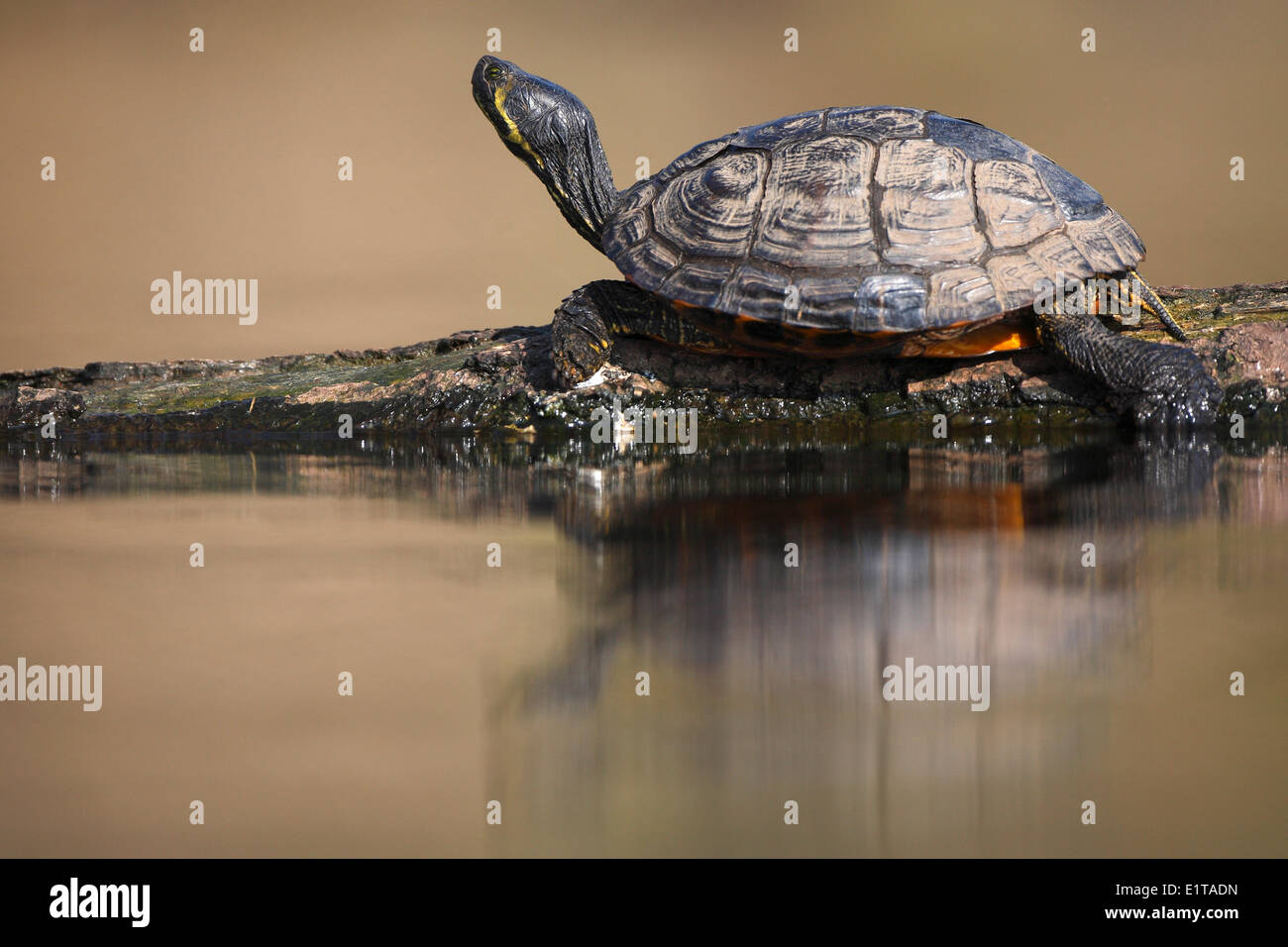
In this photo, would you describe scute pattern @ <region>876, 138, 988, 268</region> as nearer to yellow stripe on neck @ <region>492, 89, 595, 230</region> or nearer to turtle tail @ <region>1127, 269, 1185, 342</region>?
turtle tail @ <region>1127, 269, 1185, 342</region>

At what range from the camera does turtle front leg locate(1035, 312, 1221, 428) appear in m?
7.27

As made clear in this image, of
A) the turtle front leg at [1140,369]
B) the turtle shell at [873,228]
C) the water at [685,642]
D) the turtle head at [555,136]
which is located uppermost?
the turtle head at [555,136]

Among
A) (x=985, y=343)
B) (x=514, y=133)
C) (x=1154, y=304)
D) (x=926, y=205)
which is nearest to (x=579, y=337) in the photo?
(x=514, y=133)

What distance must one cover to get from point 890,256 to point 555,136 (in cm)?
304

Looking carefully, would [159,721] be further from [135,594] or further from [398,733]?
[135,594]

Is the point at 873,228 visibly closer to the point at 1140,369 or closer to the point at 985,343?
the point at 985,343

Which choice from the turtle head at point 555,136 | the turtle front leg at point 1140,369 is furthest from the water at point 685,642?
the turtle head at point 555,136

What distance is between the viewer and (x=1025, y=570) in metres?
3.64

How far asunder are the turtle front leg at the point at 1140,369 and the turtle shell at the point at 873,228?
392 mm

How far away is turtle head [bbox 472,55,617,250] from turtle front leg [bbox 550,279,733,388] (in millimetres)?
708

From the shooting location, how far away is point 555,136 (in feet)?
28.6

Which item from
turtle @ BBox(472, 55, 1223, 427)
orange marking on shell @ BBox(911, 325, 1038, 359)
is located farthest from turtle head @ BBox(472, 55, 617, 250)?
orange marking on shell @ BBox(911, 325, 1038, 359)

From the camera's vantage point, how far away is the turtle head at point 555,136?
8617 millimetres

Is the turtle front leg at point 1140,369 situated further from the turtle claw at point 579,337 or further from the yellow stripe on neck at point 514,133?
the yellow stripe on neck at point 514,133
